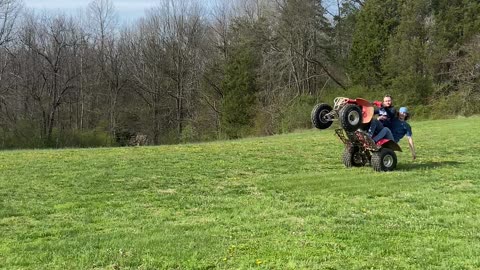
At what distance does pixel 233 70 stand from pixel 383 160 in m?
42.1

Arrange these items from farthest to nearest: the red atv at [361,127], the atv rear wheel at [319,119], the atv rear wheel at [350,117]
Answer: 1. the atv rear wheel at [319,119]
2. the red atv at [361,127]
3. the atv rear wheel at [350,117]

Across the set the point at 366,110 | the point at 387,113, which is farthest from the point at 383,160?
the point at 387,113

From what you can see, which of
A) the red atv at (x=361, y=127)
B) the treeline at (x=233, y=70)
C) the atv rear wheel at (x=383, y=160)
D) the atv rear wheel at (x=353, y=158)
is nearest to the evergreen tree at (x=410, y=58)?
the treeline at (x=233, y=70)

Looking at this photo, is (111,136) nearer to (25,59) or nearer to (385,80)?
(25,59)

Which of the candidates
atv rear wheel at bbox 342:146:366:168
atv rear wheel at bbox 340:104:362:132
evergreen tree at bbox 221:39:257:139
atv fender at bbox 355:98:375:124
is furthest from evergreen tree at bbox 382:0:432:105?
atv rear wheel at bbox 340:104:362:132

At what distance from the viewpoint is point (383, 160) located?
12.2 m

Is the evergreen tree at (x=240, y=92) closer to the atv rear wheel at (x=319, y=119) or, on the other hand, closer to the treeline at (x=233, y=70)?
the treeline at (x=233, y=70)

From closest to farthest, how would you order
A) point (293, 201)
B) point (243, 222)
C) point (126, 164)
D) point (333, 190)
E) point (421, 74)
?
point (243, 222)
point (293, 201)
point (333, 190)
point (126, 164)
point (421, 74)

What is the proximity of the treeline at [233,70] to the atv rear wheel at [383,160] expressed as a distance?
3088 cm

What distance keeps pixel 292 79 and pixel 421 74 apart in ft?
44.8

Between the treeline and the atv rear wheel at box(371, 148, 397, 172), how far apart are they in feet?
101

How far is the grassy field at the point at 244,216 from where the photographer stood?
18.8 feet

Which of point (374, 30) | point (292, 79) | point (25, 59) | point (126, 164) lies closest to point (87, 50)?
point (25, 59)

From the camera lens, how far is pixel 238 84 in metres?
53.1
